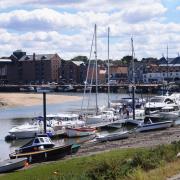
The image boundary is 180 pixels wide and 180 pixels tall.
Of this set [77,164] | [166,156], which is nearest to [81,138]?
[77,164]

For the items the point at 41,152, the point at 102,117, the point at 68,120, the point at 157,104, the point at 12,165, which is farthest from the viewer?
the point at 157,104

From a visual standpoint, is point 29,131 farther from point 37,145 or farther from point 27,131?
point 37,145

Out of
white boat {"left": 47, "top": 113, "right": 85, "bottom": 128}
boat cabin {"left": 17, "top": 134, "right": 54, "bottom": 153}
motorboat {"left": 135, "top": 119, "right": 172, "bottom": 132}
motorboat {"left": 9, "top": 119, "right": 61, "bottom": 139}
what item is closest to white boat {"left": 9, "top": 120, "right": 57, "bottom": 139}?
motorboat {"left": 9, "top": 119, "right": 61, "bottom": 139}

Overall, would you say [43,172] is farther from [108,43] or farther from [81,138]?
[108,43]

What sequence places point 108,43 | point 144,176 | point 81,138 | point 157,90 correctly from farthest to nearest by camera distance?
point 157,90 → point 108,43 → point 81,138 → point 144,176

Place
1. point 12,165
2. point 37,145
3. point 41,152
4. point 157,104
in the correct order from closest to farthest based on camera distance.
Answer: point 12,165 → point 41,152 → point 37,145 → point 157,104

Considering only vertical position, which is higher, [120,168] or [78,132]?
[120,168]

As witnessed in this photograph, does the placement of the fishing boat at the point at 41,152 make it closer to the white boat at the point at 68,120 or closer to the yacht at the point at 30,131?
the yacht at the point at 30,131

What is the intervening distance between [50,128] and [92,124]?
6518 millimetres

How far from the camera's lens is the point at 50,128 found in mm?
56094

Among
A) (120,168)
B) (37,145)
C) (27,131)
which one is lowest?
(27,131)

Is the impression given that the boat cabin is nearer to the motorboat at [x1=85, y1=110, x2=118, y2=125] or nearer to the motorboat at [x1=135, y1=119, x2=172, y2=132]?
the motorboat at [x1=135, y1=119, x2=172, y2=132]

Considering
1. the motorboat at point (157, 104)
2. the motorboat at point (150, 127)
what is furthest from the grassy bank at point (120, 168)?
the motorboat at point (157, 104)

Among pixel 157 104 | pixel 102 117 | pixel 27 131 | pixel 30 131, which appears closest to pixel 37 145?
pixel 30 131
